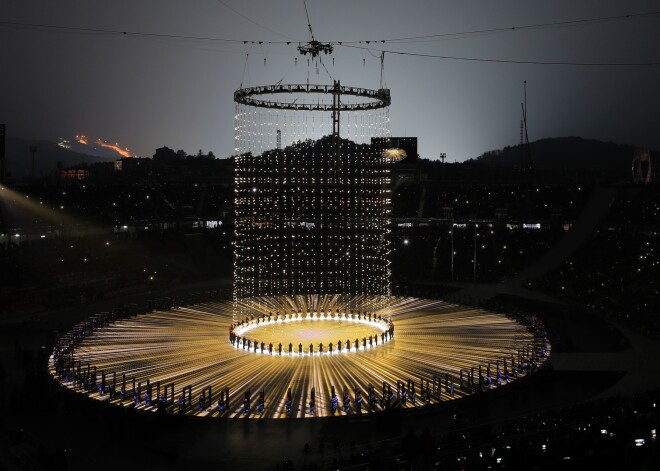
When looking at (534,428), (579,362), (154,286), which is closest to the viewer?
(534,428)

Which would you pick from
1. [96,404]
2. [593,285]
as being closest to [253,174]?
[96,404]

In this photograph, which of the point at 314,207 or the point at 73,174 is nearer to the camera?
the point at 314,207

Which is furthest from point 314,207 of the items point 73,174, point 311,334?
point 73,174

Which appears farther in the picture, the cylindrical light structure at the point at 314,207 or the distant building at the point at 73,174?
the distant building at the point at 73,174

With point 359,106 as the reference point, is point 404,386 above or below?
below

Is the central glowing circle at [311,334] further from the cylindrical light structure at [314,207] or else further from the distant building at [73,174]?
the distant building at [73,174]

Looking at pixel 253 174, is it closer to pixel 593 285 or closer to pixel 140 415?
pixel 140 415

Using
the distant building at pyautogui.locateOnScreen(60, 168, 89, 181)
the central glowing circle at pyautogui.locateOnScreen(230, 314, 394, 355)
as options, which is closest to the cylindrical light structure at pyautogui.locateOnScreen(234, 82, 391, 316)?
the central glowing circle at pyautogui.locateOnScreen(230, 314, 394, 355)

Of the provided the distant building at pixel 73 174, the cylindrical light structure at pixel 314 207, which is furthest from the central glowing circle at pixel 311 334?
the distant building at pixel 73 174

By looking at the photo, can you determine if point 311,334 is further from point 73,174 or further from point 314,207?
point 73,174
